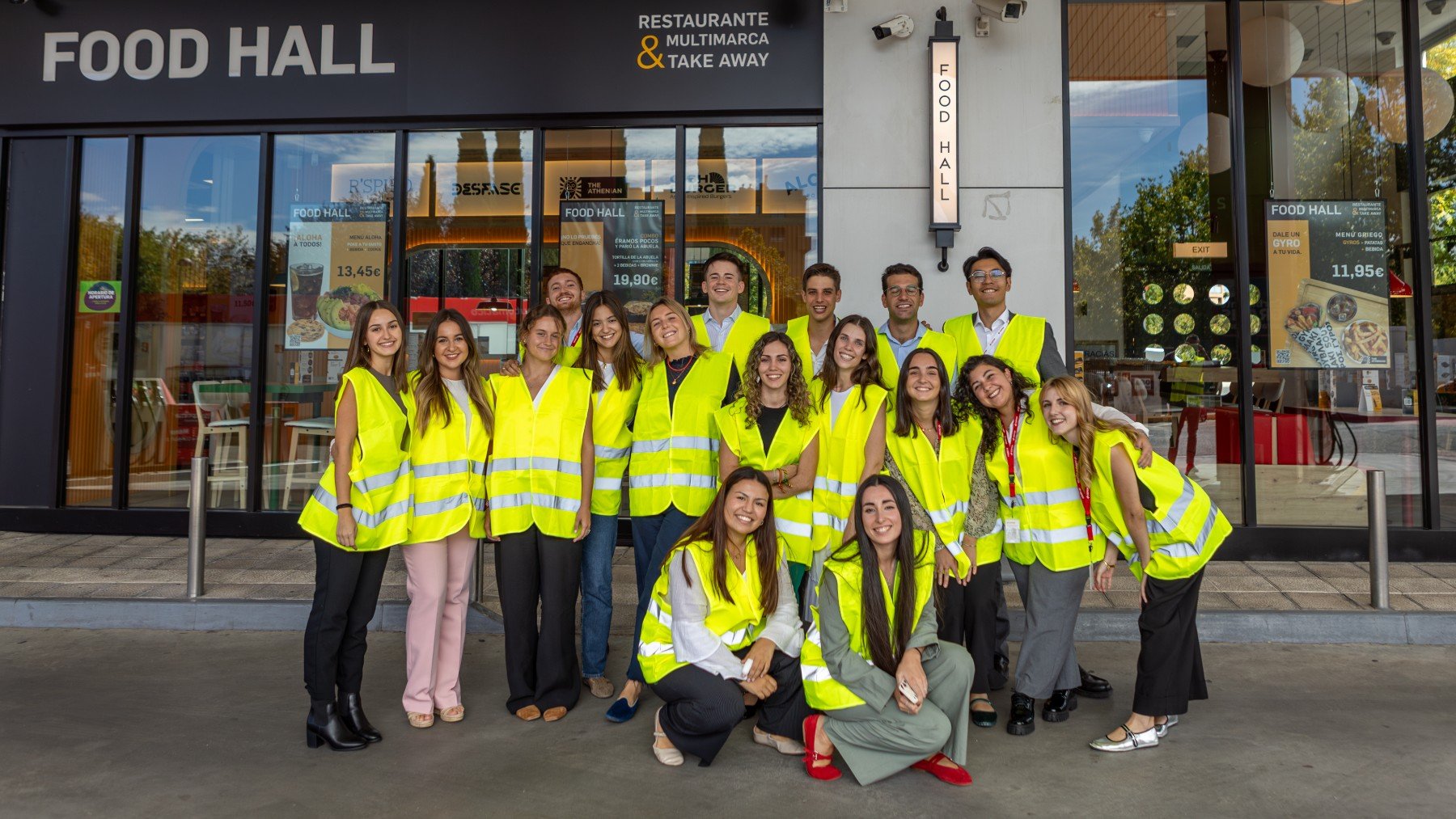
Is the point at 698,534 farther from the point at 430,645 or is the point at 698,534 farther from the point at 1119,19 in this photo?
the point at 1119,19

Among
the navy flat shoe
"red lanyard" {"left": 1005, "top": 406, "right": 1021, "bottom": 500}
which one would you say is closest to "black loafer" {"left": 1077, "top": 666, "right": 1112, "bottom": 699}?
"red lanyard" {"left": 1005, "top": 406, "right": 1021, "bottom": 500}

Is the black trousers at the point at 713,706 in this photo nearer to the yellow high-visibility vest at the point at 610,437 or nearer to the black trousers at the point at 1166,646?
the yellow high-visibility vest at the point at 610,437

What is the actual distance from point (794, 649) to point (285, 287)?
6.26 metres

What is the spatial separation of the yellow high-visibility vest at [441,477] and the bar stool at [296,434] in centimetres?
442

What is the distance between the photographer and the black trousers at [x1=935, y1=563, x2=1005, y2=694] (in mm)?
4141

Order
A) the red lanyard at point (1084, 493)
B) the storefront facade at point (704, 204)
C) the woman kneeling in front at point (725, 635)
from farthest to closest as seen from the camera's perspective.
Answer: the storefront facade at point (704, 204), the red lanyard at point (1084, 493), the woman kneeling in front at point (725, 635)

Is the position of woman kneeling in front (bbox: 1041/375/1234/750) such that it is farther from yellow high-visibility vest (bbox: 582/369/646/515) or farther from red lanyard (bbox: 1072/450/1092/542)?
yellow high-visibility vest (bbox: 582/369/646/515)

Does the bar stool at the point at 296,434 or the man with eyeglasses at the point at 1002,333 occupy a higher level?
the man with eyeglasses at the point at 1002,333

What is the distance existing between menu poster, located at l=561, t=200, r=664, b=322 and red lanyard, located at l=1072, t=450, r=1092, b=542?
4527mm

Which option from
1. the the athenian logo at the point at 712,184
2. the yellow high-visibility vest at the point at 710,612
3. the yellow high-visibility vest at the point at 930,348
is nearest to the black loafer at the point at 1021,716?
the yellow high-visibility vest at the point at 710,612

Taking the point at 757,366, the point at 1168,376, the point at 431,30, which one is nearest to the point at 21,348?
the point at 431,30

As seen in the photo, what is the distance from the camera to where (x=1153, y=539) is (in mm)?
3844

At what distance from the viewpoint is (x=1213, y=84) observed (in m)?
7.62

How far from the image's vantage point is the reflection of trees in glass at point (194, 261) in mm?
8148
